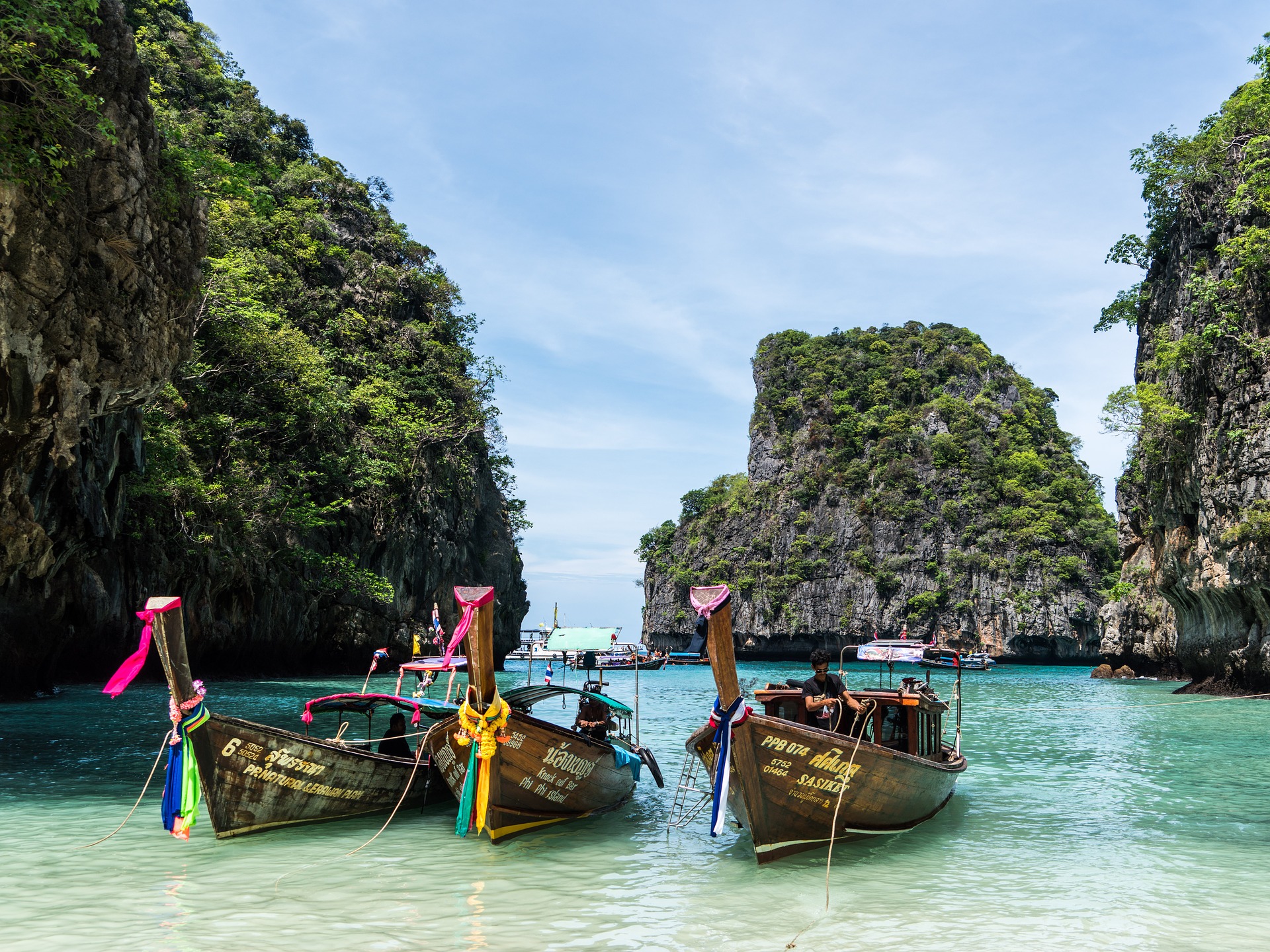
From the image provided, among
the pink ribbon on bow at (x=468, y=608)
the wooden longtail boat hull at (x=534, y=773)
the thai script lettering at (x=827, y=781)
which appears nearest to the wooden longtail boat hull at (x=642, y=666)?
the wooden longtail boat hull at (x=534, y=773)

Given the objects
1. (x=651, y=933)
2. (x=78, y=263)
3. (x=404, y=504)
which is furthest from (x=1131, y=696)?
(x=78, y=263)

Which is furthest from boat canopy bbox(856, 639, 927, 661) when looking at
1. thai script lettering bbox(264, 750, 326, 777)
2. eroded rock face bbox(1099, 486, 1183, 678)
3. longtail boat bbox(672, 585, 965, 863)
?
eroded rock face bbox(1099, 486, 1183, 678)

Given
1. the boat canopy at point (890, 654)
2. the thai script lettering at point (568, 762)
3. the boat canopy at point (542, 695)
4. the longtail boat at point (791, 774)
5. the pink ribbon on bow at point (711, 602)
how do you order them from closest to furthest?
the pink ribbon on bow at point (711, 602) < the longtail boat at point (791, 774) < the thai script lettering at point (568, 762) < the boat canopy at point (542, 695) < the boat canopy at point (890, 654)

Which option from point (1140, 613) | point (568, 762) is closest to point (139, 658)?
point (568, 762)

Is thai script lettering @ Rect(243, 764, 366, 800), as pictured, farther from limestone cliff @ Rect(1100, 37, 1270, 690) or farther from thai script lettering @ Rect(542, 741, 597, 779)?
limestone cliff @ Rect(1100, 37, 1270, 690)

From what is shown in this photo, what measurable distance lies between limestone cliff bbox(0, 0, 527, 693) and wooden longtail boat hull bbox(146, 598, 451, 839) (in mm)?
5764

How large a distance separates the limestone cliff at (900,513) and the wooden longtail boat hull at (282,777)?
67.0 metres

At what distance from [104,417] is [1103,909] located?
19.9 metres

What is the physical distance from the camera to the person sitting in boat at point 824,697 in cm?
873

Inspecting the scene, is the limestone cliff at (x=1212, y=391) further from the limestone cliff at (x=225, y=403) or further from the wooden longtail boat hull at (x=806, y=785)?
the limestone cliff at (x=225, y=403)

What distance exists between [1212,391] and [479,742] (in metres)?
27.0

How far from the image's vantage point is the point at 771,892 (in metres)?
7.42

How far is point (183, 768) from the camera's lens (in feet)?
27.1

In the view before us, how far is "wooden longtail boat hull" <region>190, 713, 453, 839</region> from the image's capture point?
8.43 m
